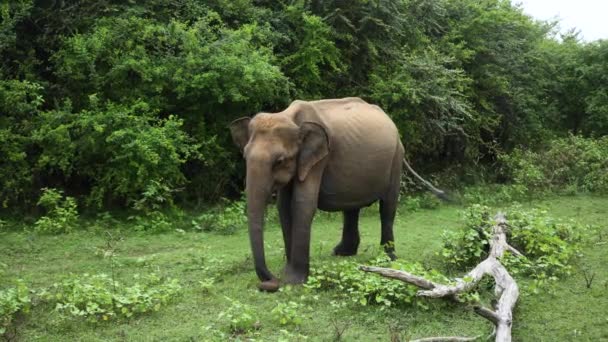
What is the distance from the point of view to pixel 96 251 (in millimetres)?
9367

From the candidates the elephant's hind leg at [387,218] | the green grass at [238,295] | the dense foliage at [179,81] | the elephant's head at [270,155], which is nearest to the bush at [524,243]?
the green grass at [238,295]

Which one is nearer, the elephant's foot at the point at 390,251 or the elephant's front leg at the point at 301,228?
the elephant's front leg at the point at 301,228

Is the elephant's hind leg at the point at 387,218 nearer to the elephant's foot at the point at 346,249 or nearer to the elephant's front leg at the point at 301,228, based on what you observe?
the elephant's foot at the point at 346,249

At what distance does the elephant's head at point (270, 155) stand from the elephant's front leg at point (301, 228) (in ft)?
0.48

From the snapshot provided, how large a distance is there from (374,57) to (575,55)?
10.9 metres

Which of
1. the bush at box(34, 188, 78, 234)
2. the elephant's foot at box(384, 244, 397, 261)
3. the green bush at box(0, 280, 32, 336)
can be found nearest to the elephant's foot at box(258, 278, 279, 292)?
the elephant's foot at box(384, 244, 397, 261)

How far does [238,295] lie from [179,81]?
622cm

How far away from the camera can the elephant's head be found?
673cm

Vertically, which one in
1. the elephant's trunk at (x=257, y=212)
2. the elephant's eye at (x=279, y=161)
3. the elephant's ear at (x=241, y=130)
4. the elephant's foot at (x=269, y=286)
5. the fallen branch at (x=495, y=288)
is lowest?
the elephant's foot at (x=269, y=286)

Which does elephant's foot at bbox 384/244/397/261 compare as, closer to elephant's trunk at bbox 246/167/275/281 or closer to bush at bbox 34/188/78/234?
elephant's trunk at bbox 246/167/275/281

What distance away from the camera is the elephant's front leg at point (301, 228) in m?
7.13

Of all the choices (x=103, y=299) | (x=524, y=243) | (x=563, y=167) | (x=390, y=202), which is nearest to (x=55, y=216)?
(x=103, y=299)

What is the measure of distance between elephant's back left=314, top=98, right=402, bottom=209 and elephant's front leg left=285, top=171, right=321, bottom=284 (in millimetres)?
478

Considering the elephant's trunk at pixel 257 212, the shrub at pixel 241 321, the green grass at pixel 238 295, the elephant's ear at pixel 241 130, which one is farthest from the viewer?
the elephant's ear at pixel 241 130
